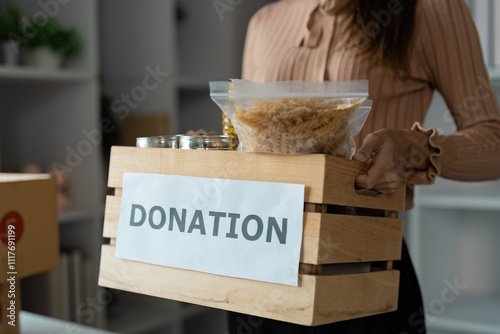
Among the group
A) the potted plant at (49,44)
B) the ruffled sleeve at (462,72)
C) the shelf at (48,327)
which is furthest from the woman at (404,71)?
the potted plant at (49,44)

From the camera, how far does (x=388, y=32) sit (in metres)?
1.04

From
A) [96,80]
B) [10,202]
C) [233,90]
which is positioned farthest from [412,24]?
[96,80]

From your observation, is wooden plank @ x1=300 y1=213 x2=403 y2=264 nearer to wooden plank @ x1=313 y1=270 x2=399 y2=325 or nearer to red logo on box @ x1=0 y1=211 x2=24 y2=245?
wooden plank @ x1=313 y1=270 x2=399 y2=325

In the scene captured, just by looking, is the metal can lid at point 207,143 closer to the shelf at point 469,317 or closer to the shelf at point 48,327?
the shelf at point 48,327

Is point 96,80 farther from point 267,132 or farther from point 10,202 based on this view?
point 267,132

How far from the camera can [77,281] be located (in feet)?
6.82

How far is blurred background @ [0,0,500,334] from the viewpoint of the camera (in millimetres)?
2002

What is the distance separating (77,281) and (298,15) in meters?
1.35

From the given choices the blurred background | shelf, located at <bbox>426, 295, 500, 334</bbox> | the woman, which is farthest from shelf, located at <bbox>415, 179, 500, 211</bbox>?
the woman

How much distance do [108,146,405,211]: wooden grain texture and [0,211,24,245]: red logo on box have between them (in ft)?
1.20

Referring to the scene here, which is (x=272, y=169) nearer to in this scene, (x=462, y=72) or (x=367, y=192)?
(x=367, y=192)

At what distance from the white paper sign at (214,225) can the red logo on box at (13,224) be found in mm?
362

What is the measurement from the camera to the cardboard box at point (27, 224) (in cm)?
110

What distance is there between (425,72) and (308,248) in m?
0.52
